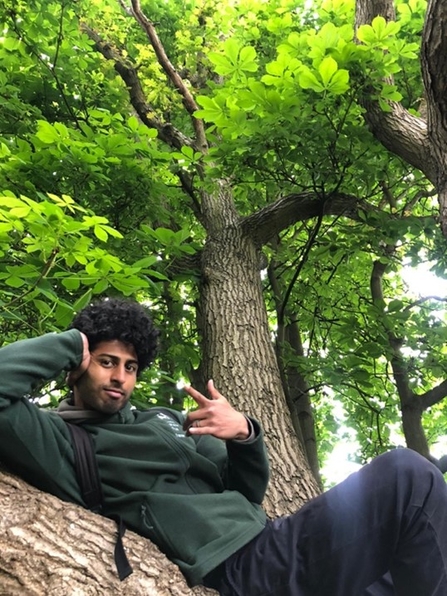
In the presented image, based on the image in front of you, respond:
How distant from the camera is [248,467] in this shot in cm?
212

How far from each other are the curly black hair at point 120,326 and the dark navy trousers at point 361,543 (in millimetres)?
875

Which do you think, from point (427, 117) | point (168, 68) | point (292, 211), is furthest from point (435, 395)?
point (168, 68)

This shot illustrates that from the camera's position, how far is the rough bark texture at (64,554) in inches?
59.7

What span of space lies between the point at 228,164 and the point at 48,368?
266cm

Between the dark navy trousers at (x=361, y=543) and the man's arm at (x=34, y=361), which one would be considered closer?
the man's arm at (x=34, y=361)

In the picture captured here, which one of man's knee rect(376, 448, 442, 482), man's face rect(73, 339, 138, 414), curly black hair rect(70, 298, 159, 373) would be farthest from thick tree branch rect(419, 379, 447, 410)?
man's face rect(73, 339, 138, 414)

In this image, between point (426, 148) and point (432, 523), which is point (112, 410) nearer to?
point (432, 523)

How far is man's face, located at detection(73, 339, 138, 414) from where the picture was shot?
78.8 inches

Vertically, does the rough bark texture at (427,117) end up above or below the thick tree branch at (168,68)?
below

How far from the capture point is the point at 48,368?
1.80m

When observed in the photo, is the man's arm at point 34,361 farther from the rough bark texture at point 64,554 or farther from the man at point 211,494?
the rough bark texture at point 64,554

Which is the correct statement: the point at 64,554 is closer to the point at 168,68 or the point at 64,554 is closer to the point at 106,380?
the point at 106,380

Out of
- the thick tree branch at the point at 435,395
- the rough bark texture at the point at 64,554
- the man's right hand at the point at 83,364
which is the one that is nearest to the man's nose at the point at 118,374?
the man's right hand at the point at 83,364

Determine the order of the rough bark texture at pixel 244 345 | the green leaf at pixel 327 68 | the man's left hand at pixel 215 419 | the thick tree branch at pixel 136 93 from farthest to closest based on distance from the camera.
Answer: the thick tree branch at pixel 136 93, the rough bark texture at pixel 244 345, the green leaf at pixel 327 68, the man's left hand at pixel 215 419
